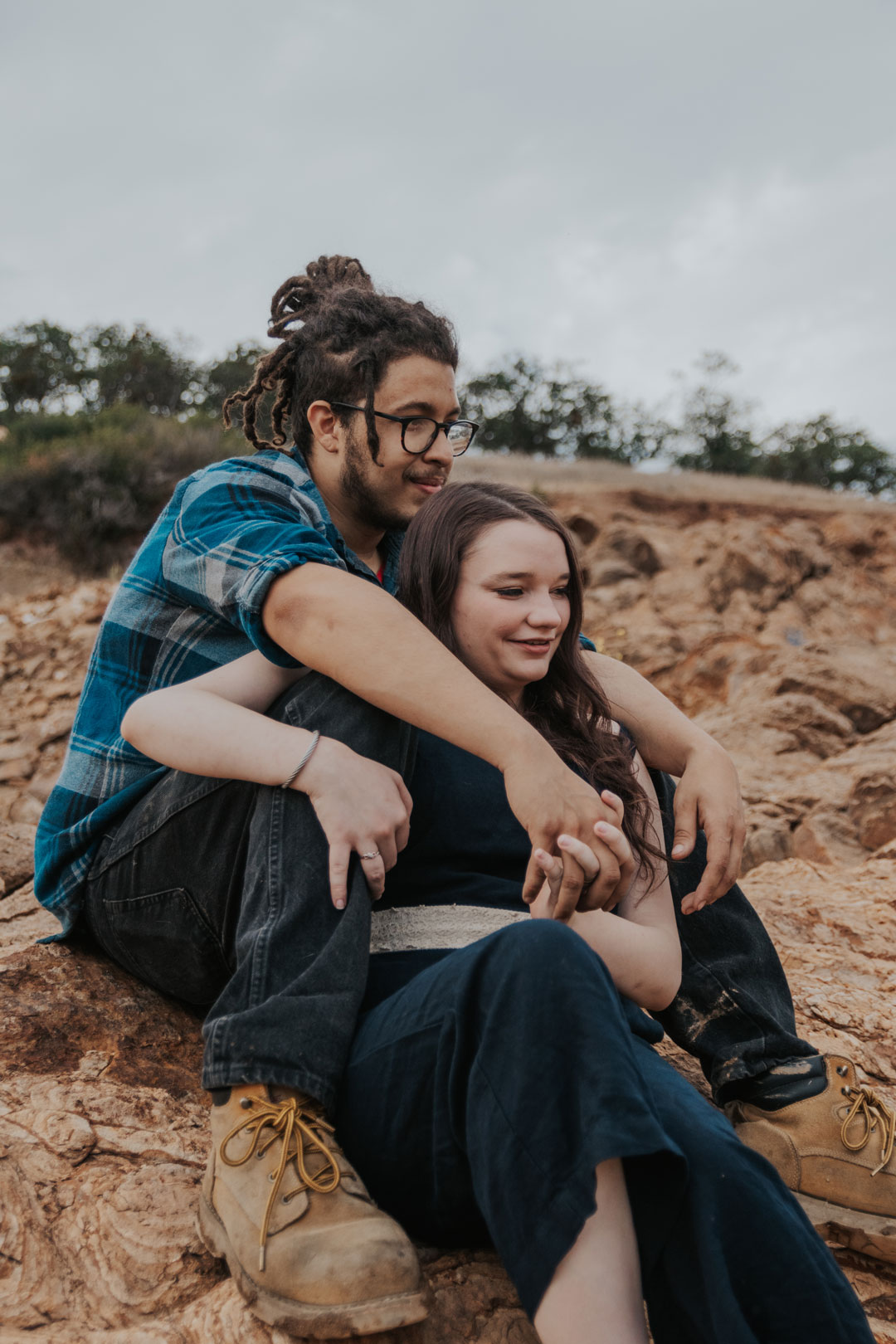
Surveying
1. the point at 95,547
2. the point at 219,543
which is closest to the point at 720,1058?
the point at 219,543

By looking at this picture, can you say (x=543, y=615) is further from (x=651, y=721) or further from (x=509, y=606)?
(x=651, y=721)

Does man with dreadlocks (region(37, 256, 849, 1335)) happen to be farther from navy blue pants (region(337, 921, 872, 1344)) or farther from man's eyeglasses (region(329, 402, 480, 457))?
navy blue pants (region(337, 921, 872, 1344))

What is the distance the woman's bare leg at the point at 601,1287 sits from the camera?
118 centimetres

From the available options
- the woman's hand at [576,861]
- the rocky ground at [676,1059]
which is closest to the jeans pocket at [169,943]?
the rocky ground at [676,1059]

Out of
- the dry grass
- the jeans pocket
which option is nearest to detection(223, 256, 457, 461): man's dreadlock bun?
the jeans pocket

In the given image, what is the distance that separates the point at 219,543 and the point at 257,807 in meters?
0.60

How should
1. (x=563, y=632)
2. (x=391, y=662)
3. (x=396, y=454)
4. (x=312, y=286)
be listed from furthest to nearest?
(x=312, y=286)
(x=396, y=454)
(x=563, y=632)
(x=391, y=662)

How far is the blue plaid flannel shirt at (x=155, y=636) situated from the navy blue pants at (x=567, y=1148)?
36.8 inches

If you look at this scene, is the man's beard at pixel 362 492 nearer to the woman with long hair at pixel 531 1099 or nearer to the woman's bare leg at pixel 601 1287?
the woman with long hair at pixel 531 1099

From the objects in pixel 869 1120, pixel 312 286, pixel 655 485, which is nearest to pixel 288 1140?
pixel 869 1120

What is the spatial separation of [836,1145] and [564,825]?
0.92 m

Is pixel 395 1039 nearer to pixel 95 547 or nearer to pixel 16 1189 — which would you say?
pixel 16 1189

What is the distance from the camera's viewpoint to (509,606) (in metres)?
2.04

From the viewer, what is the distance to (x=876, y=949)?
10.3 feet
